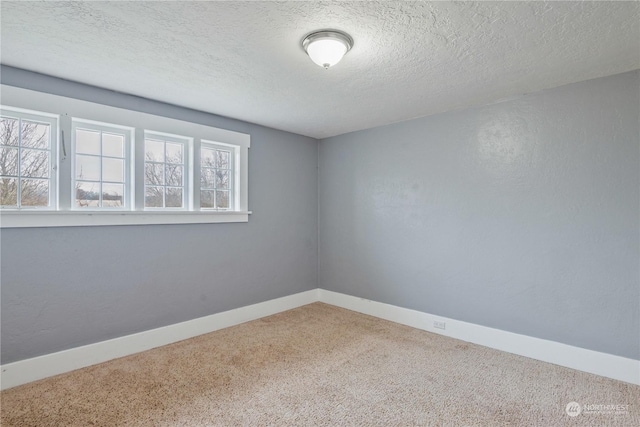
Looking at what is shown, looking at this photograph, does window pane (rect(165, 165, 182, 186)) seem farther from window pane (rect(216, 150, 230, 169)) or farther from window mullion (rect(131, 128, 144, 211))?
window pane (rect(216, 150, 230, 169))

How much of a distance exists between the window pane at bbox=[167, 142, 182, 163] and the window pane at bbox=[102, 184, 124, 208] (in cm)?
54

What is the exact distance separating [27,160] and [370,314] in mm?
3663

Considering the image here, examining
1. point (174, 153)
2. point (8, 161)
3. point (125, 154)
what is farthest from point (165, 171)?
point (8, 161)

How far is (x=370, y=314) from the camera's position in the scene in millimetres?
3994

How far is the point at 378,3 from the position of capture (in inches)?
64.9

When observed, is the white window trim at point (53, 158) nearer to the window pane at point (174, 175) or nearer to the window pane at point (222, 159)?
the window pane at point (174, 175)

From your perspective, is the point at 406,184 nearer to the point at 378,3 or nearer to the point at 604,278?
the point at 604,278

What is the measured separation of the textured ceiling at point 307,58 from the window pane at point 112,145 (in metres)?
0.43

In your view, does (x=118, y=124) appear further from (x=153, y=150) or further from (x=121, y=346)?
(x=121, y=346)

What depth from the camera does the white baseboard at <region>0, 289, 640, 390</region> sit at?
241 cm

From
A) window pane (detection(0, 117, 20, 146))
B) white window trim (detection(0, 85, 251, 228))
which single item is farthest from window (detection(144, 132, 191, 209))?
window pane (detection(0, 117, 20, 146))

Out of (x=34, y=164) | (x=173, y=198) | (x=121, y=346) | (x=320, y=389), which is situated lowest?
(x=320, y=389)

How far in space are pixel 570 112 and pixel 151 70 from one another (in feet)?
11.0

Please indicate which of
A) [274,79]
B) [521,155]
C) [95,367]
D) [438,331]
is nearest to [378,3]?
[274,79]
